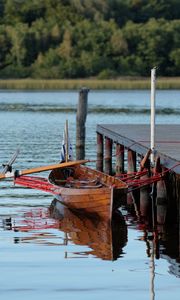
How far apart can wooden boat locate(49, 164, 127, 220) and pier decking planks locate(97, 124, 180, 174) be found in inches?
40.4

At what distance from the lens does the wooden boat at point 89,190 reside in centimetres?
2297

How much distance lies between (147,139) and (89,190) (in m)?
5.01

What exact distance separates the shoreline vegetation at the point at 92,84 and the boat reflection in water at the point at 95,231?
84636mm

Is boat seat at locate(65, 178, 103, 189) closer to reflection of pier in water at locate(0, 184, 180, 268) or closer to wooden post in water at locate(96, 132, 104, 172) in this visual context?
reflection of pier in water at locate(0, 184, 180, 268)

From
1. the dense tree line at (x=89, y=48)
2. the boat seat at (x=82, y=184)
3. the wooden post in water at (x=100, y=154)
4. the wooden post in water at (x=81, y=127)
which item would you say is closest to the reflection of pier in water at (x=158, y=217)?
the boat seat at (x=82, y=184)

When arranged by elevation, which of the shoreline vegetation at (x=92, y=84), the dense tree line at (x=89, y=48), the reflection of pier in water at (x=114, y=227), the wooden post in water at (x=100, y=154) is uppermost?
the reflection of pier in water at (x=114, y=227)

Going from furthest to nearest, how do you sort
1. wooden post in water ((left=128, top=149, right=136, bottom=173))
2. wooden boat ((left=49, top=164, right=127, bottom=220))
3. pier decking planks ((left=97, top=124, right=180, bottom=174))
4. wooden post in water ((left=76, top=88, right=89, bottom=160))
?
wooden post in water ((left=76, top=88, right=89, bottom=160)) < wooden post in water ((left=128, top=149, right=136, bottom=173)) < pier decking planks ((left=97, top=124, right=180, bottom=174)) < wooden boat ((left=49, top=164, right=127, bottom=220))

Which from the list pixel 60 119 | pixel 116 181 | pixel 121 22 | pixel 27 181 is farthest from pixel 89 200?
pixel 121 22

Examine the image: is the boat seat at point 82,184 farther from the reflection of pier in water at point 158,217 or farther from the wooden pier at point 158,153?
the wooden pier at point 158,153

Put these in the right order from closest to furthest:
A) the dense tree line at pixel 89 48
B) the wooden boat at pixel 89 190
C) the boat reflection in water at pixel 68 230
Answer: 1. the boat reflection in water at pixel 68 230
2. the wooden boat at pixel 89 190
3. the dense tree line at pixel 89 48

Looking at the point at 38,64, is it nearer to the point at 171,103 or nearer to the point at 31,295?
the point at 171,103

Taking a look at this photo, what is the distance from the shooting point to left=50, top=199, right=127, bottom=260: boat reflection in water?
20859 millimetres

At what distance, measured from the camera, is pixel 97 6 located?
5261 inches

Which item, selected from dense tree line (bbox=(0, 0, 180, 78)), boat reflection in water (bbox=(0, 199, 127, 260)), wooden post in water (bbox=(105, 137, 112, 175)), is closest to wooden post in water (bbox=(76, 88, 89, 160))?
wooden post in water (bbox=(105, 137, 112, 175))
